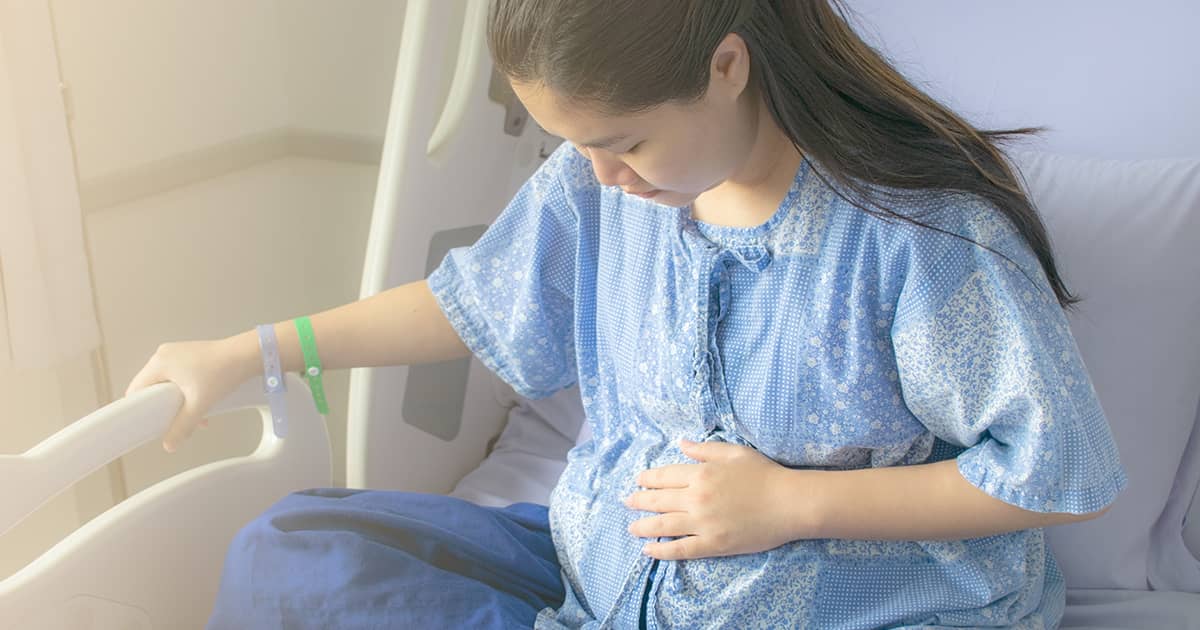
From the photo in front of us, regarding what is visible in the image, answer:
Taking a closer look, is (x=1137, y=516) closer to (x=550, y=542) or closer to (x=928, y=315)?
(x=928, y=315)

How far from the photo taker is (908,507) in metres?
1.06

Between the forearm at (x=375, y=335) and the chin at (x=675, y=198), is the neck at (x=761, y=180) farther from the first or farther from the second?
the forearm at (x=375, y=335)

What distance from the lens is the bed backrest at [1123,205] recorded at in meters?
1.31

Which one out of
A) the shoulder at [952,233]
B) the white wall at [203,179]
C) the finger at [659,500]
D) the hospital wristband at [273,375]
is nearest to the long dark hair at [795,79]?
the shoulder at [952,233]

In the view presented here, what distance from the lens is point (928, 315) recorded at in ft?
3.30

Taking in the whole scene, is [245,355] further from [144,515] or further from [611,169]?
[611,169]

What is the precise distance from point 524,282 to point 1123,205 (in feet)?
2.37

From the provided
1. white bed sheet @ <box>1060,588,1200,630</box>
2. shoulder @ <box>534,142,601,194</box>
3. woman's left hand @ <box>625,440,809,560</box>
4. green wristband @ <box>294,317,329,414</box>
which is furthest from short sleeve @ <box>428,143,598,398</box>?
white bed sheet @ <box>1060,588,1200,630</box>

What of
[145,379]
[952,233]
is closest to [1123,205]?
[952,233]

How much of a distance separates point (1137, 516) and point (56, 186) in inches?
56.0

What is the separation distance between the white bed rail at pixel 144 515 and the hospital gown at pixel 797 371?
27cm

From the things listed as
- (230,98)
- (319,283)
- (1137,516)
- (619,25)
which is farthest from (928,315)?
(319,283)

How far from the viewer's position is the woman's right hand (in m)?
1.19

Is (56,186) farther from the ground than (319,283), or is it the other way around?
(56,186)
